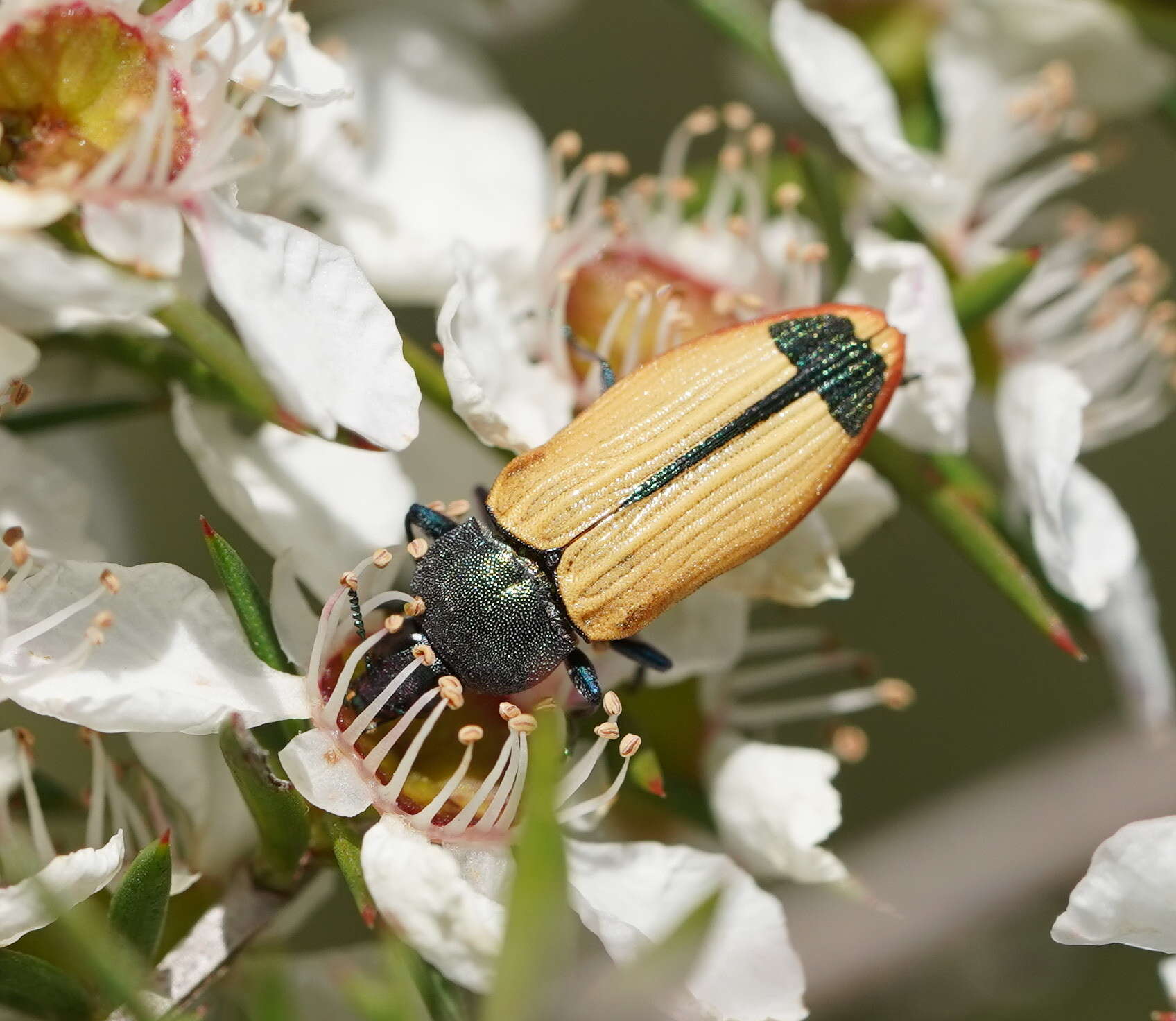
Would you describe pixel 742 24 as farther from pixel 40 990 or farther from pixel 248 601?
pixel 40 990

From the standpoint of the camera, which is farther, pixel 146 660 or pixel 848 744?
pixel 848 744

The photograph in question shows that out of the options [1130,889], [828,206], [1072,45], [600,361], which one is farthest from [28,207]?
[1072,45]

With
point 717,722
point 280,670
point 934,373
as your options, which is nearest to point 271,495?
point 280,670

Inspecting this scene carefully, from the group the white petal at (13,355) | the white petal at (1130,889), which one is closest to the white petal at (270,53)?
the white petal at (13,355)

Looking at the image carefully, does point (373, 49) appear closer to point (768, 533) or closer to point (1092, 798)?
point (768, 533)

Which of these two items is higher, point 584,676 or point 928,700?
point 584,676
